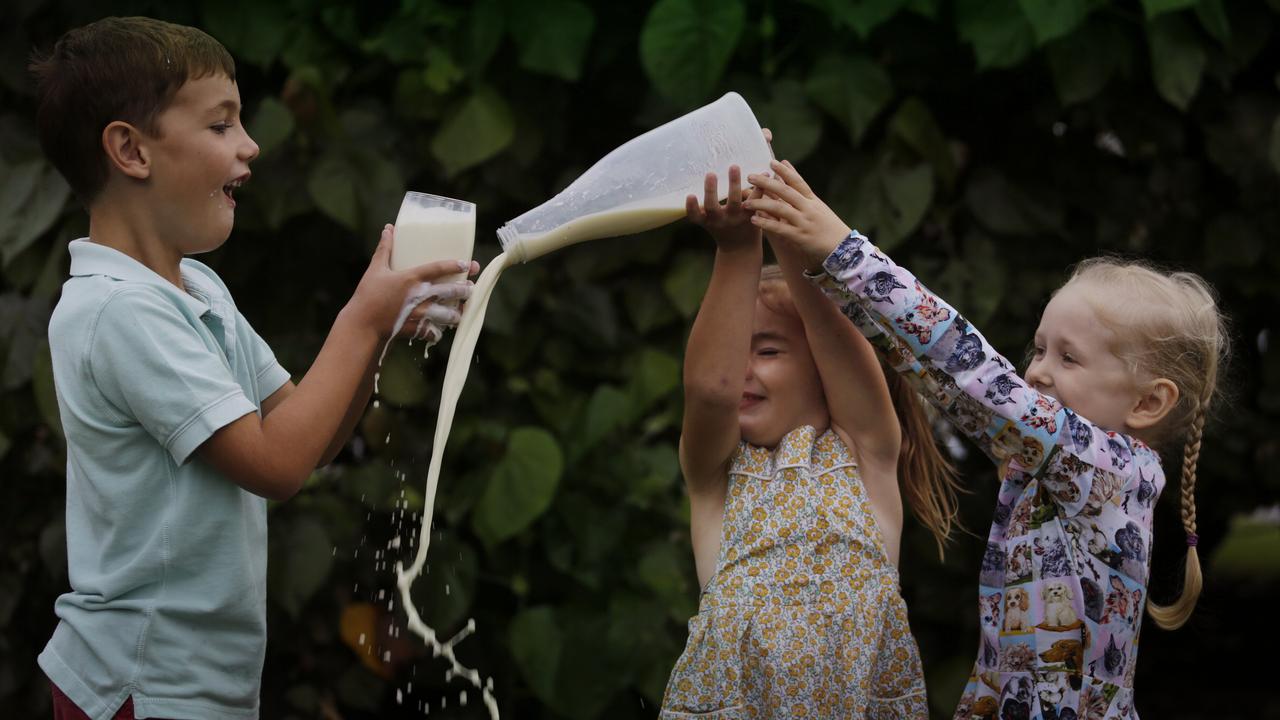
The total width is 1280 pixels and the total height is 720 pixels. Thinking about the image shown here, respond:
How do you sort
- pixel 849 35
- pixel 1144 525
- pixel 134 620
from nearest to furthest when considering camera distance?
pixel 134 620
pixel 1144 525
pixel 849 35

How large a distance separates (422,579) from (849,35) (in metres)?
1.39

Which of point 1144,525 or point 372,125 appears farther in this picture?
point 372,125

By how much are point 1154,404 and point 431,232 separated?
0.99 metres

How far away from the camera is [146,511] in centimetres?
173

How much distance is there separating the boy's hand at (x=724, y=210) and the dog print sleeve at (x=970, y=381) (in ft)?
0.52

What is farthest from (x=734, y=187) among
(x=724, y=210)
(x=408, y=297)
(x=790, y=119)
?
(x=790, y=119)

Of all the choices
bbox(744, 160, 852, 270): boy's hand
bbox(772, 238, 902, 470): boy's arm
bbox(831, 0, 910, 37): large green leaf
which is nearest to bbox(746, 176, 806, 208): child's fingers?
bbox(744, 160, 852, 270): boy's hand

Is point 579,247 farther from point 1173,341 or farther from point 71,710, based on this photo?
point 71,710

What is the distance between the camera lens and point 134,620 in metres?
1.71

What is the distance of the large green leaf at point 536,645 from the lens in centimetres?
284

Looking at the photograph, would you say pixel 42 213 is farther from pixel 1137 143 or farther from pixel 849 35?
pixel 1137 143

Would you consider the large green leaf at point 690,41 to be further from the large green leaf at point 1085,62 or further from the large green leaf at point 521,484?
the large green leaf at point 521,484

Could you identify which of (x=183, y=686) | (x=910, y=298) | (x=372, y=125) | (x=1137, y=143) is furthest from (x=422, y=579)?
(x=1137, y=143)

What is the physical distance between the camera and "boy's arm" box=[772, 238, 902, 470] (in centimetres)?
200
